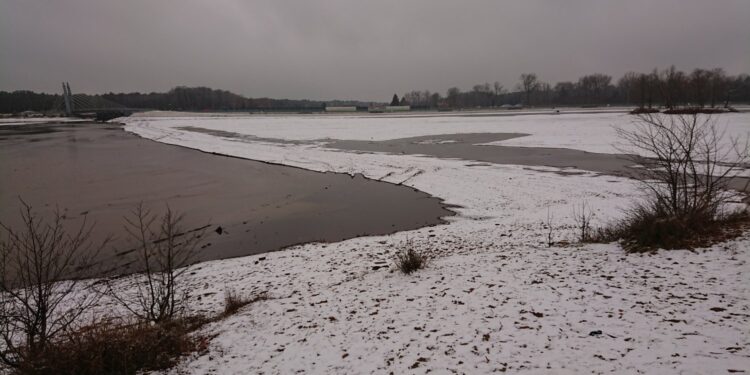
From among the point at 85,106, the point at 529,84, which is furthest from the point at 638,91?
the point at 85,106

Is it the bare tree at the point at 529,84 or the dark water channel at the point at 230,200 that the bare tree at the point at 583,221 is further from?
the bare tree at the point at 529,84

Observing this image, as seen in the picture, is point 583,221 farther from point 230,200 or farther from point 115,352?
point 230,200

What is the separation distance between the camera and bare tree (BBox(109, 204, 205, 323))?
232 inches

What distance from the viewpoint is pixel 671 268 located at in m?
6.11

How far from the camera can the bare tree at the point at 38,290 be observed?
4.58 meters

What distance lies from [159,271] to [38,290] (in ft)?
12.7

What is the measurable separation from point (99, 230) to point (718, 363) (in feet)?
49.0

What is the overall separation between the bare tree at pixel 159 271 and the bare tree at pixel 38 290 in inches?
27.4

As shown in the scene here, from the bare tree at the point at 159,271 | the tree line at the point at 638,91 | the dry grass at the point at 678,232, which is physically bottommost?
the bare tree at the point at 159,271

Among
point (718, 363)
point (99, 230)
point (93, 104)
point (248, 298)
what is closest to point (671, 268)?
point (718, 363)

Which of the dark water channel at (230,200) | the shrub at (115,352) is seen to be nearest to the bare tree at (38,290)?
the shrub at (115,352)

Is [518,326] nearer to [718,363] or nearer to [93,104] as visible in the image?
[718,363]

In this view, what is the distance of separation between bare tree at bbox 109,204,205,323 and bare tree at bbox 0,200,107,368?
70 centimetres

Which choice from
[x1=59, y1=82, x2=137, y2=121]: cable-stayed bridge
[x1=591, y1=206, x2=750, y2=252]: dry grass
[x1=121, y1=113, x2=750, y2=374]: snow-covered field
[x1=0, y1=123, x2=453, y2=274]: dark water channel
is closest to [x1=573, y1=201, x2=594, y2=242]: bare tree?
[x1=121, y1=113, x2=750, y2=374]: snow-covered field
